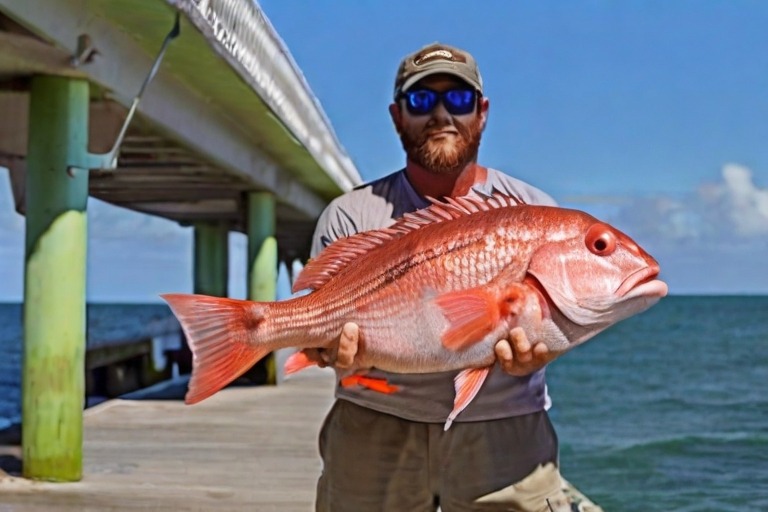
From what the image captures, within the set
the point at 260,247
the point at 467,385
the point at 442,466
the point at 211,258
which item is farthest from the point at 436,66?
the point at 211,258

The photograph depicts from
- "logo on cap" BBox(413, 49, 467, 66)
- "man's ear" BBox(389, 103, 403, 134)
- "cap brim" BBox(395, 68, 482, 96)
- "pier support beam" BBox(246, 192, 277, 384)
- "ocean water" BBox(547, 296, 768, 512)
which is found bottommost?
"ocean water" BBox(547, 296, 768, 512)

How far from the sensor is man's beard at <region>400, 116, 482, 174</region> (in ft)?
8.92

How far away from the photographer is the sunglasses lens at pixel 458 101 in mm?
2736

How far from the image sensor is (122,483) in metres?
5.48

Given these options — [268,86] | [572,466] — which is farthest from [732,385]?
[268,86]

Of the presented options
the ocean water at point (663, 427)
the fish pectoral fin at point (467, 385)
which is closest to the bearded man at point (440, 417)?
the fish pectoral fin at point (467, 385)

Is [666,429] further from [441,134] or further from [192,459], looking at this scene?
[441,134]

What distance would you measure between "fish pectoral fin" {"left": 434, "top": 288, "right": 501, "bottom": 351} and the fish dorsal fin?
0.29 m

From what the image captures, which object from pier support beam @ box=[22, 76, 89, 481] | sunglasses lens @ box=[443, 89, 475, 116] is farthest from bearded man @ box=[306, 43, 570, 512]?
pier support beam @ box=[22, 76, 89, 481]

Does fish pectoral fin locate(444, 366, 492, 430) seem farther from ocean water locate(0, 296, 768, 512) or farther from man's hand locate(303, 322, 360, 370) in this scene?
ocean water locate(0, 296, 768, 512)

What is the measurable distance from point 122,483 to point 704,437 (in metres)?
12.3

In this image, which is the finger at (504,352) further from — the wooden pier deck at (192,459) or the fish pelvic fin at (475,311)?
the wooden pier deck at (192,459)

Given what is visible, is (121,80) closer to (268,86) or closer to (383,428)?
(268,86)

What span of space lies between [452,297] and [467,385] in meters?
0.24
